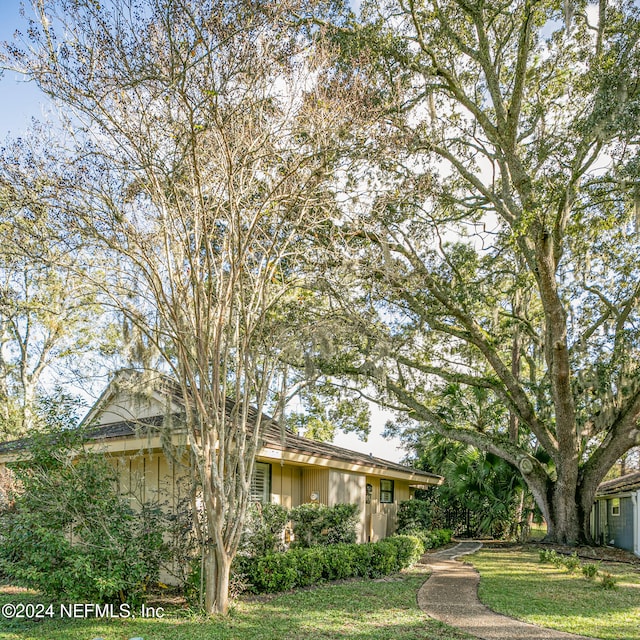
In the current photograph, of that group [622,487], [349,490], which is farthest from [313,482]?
[622,487]

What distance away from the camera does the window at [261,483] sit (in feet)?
40.9

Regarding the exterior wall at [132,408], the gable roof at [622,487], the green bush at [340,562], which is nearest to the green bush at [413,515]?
the gable roof at [622,487]

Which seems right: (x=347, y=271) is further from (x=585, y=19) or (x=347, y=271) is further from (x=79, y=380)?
(x=585, y=19)

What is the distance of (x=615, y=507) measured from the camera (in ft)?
69.9

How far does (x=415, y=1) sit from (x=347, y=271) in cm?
658

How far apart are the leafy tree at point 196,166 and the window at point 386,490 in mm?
10320

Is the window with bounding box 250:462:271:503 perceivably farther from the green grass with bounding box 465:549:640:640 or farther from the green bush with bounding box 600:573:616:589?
the green bush with bounding box 600:573:616:589

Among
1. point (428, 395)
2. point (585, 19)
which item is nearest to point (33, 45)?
point (585, 19)

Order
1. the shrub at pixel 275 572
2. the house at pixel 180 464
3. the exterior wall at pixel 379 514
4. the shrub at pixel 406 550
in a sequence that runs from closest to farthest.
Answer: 1. the shrub at pixel 275 572
2. the house at pixel 180 464
3. the shrub at pixel 406 550
4. the exterior wall at pixel 379 514

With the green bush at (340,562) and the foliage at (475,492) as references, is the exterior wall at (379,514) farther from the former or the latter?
the green bush at (340,562)

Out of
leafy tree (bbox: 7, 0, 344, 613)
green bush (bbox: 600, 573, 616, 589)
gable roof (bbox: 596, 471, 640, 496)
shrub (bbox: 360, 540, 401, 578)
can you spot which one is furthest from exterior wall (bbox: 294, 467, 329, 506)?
gable roof (bbox: 596, 471, 640, 496)

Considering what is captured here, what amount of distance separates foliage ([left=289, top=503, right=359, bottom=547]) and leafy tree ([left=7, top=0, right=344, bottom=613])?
3750 millimetres

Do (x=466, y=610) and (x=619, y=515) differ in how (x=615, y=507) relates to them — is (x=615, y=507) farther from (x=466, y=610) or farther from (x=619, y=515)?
(x=466, y=610)

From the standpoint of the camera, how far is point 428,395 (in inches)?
725
